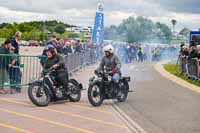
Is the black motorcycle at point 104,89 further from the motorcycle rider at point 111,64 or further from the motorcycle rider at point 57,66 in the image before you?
the motorcycle rider at point 57,66

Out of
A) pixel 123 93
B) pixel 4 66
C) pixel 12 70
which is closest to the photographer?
pixel 123 93

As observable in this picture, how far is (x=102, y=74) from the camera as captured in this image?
42.2 feet

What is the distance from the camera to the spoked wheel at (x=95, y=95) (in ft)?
40.4

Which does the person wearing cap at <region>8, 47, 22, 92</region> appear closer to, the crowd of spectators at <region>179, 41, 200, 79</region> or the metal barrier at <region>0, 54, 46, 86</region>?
the metal barrier at <region>0, 54, 46, 86</region>

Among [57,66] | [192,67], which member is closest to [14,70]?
[57,66]

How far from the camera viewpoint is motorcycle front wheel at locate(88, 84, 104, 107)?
1233 cm

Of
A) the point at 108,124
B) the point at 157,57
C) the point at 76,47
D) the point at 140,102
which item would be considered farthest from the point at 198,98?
the point at 157,57

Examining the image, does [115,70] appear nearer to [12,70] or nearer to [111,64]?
[111,64]

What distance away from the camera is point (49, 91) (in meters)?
12.3

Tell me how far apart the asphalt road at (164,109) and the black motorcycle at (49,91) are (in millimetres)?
1300

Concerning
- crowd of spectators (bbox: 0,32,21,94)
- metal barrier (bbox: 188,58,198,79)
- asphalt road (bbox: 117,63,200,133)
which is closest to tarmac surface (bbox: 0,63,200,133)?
asphalt road (bbox: 117,63,200,133)

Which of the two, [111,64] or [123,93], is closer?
[111,64]

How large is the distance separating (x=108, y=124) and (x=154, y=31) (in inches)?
1957

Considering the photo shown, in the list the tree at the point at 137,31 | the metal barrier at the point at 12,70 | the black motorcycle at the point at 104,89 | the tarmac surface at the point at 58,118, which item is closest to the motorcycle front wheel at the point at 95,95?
the black motorcycle at the point at 104,89
